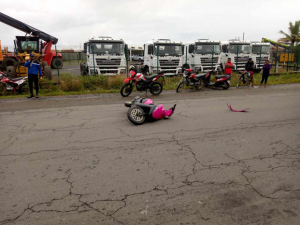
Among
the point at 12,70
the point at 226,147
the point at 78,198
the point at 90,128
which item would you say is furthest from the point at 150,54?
the point at 78,198

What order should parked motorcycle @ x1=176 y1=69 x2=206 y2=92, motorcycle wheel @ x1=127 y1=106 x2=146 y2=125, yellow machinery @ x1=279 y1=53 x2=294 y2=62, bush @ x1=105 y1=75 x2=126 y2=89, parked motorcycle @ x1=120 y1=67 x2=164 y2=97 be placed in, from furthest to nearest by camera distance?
yellow machinery @ x1=279 y1=53 x2=294 y2=62 → bush @ x1=105 y1=75 x2=126 y2=89 → parked motorcycle @ x1=176 y1=69 x2=206 y2=92 → parked motorcycle @ x1=120 y1=67 x2=164 y2=97 → motorcycle wheel @ x1=127 y1=106 x2=146 y2=125

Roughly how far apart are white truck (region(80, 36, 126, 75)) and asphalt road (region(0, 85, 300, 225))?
8.52 m

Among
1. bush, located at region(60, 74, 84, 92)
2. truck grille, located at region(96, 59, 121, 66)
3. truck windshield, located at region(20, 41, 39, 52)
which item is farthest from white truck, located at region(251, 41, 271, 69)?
truck windshield, located at region(20, 41, 39, 52)

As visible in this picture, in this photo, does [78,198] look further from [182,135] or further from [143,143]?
[182,135]

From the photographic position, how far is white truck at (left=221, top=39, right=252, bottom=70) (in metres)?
19.5

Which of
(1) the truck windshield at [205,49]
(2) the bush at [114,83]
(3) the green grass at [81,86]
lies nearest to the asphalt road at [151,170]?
(3) the green grass at [81,86]

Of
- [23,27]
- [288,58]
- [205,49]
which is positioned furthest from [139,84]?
[288,58]

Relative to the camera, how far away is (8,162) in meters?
4.37

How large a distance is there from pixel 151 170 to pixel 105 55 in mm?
12318

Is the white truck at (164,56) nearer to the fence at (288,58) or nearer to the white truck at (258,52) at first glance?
the white truck at (258,52)

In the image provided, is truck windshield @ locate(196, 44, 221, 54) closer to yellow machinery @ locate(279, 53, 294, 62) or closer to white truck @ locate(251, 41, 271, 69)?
white truck @ locate(251, 41, 271, 69)

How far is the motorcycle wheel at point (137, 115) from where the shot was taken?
254 inches

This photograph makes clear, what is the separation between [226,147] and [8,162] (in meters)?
3.82

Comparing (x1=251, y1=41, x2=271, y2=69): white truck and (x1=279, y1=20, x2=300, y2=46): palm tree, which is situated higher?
(x1=279, y1=20, x2=300, y2=46): palm tree
